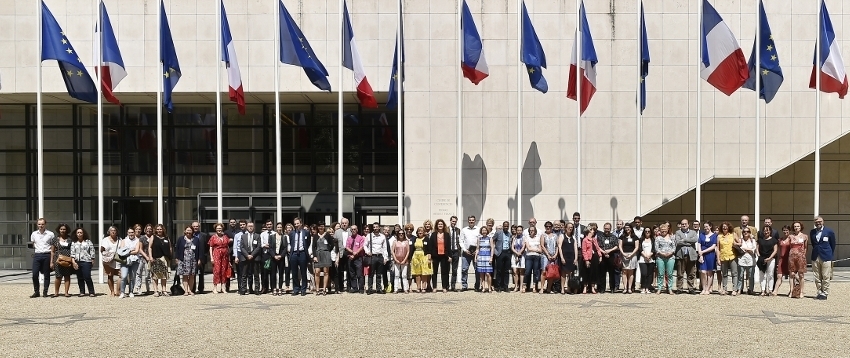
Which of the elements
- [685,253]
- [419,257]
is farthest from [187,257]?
[685,253]

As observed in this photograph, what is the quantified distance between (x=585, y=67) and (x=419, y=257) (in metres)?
7.20

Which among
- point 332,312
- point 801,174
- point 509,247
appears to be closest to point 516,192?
point 509,247

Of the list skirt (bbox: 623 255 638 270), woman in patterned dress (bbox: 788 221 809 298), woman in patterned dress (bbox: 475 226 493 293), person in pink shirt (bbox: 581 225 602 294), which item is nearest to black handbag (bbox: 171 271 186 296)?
woman in patterned dress (bbox: 475 226 493 293)

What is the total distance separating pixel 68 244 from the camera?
1989 cm

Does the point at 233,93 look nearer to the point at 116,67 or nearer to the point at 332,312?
the point at 116,67

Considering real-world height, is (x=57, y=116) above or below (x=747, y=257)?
above

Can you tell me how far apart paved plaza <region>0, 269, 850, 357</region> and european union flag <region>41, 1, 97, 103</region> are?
16.9 ft

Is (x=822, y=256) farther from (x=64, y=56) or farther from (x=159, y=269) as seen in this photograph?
(x=64, y=56)

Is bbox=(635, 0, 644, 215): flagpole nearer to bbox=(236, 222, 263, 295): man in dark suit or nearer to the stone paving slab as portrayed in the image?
the stone paving slab

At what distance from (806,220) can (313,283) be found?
1732 cm

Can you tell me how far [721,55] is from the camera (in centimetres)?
2316

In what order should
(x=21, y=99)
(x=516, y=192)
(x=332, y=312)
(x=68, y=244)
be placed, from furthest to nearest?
(x=21, y=99) < (x=516, y=192) < (x=68, y=244) < (x=332, y=312)

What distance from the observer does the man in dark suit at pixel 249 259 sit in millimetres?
19984

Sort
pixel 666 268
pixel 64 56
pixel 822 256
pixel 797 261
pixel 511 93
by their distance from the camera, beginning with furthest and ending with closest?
pixel 511 93
pixel 64 56
pixel 666 268
pixel 797 261
pixel 822 256
